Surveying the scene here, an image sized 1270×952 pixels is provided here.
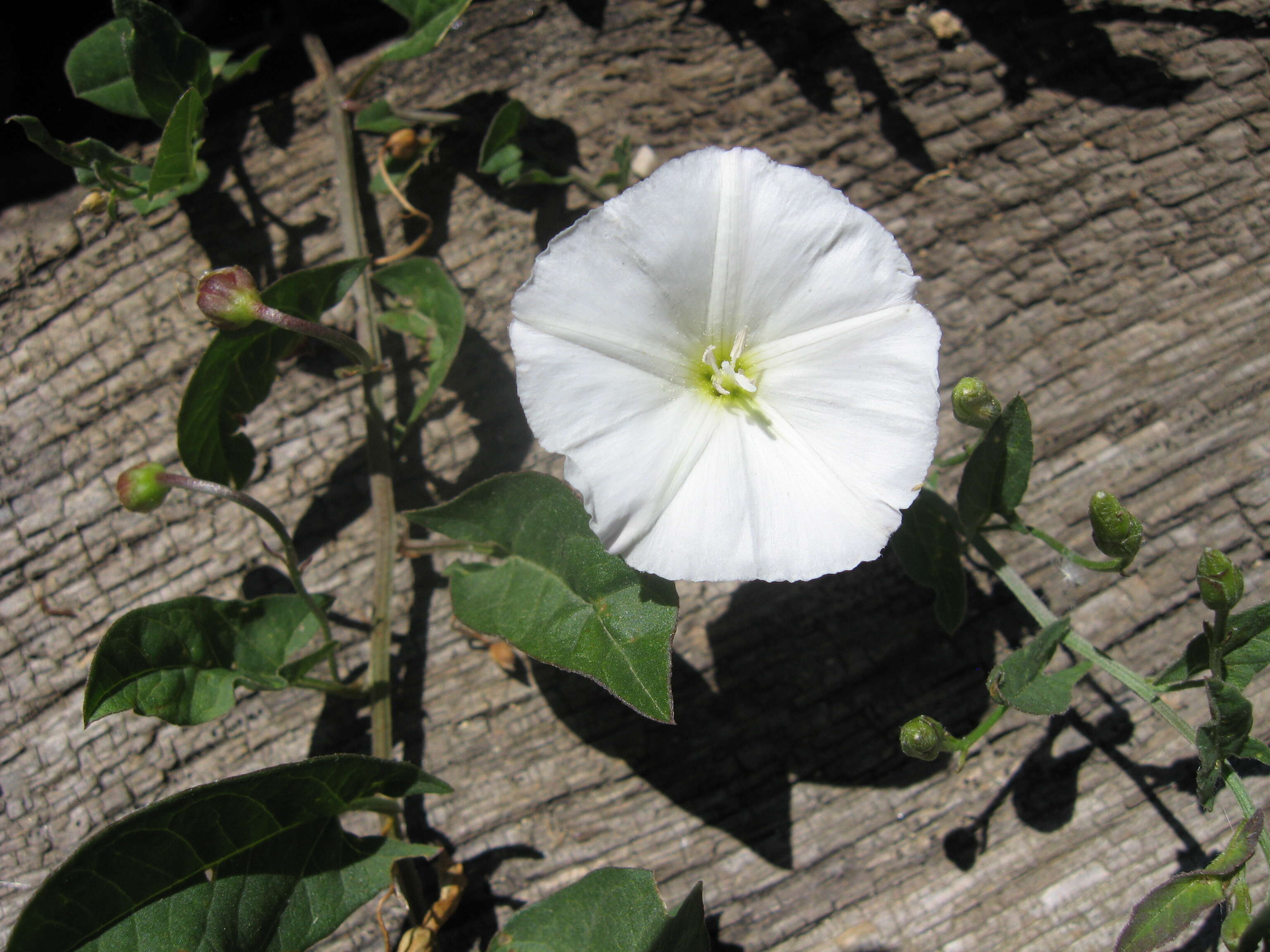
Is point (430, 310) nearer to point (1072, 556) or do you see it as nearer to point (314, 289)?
point (314, 289)

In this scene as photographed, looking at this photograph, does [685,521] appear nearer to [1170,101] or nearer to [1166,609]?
[1166,609]

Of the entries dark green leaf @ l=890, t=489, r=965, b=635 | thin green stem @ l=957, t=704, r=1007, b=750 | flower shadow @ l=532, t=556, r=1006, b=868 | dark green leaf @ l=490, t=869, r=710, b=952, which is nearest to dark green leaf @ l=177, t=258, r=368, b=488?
flower shadow @ l=532, t=556, r=1006, b=868

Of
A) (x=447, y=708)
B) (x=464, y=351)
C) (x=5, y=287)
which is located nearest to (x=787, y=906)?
(x=447, y=708)

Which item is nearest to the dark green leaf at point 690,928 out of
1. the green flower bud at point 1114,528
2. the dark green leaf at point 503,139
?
the green flower bud at point 1114,528

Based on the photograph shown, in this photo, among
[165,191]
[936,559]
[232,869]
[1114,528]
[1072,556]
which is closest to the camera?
[1114,528]

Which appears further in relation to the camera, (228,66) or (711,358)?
(228,66)

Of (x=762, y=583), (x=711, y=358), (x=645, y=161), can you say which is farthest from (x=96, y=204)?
(x=762, y=583)
